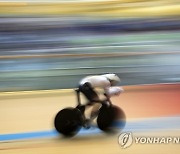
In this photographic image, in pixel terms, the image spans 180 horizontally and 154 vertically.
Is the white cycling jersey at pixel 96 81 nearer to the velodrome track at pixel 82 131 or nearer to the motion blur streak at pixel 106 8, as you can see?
the velodrome track at pixel 82 131

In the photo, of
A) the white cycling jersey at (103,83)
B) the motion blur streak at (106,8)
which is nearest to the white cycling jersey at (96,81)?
the white cycling jersey at (103,83)

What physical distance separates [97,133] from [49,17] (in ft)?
1.96

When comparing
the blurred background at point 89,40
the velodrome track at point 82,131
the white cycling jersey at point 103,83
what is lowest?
the velodrome track at point 82,131

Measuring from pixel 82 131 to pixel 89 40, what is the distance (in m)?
0.44

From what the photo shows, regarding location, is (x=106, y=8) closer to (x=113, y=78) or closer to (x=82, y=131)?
(x=113, y=78)

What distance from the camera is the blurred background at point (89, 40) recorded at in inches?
44.8

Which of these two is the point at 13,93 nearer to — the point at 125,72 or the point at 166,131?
the point at 125,72

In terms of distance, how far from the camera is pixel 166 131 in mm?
1177

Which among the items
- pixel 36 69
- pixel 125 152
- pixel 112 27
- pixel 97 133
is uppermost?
pixel 112 27

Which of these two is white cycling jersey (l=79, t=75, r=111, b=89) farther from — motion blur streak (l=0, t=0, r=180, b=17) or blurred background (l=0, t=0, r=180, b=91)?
motion blur streak (l=0, t=0, r=180, b=17)

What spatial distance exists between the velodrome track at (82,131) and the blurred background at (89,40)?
0.19ft

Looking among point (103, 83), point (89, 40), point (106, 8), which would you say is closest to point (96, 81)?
point (103, 83)

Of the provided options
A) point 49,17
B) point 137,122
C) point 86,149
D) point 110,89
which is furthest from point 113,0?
point 86,149

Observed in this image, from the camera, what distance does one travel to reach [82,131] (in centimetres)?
119
